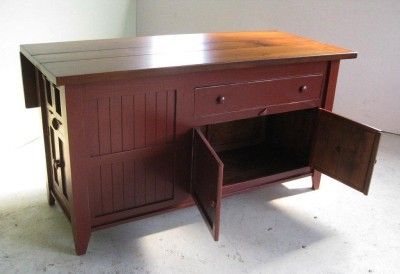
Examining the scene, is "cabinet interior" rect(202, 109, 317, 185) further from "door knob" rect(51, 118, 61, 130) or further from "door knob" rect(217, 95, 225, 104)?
"door knob" rect(51, 118, 61, 130)

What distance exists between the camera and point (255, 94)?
1937mm

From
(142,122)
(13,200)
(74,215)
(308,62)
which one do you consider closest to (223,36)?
(308,62)

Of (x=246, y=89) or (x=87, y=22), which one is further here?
(x=87, y=22)

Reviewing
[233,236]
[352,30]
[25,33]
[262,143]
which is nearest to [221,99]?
[233,236]

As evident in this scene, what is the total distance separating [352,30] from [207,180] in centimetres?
193

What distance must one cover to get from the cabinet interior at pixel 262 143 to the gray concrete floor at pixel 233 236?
162 millimetres

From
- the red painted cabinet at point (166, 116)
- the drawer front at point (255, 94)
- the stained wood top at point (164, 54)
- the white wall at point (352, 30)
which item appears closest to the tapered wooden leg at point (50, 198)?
the red painted cabinet at point (166, 116)

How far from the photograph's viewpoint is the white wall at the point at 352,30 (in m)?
2.97

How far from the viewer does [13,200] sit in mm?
2154

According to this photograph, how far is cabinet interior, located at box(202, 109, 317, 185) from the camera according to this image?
227 cm

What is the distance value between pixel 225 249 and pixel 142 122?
682mm

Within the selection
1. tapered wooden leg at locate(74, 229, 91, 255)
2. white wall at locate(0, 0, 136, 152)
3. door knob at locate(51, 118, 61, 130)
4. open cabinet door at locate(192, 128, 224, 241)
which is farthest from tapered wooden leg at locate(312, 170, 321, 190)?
white wall at locate(0, 0, 136, 152)

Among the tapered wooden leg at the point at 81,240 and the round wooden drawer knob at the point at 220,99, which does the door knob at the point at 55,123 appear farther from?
the round wooden drawer knob at the point at 220,99

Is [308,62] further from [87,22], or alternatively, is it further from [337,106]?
[87,22]
